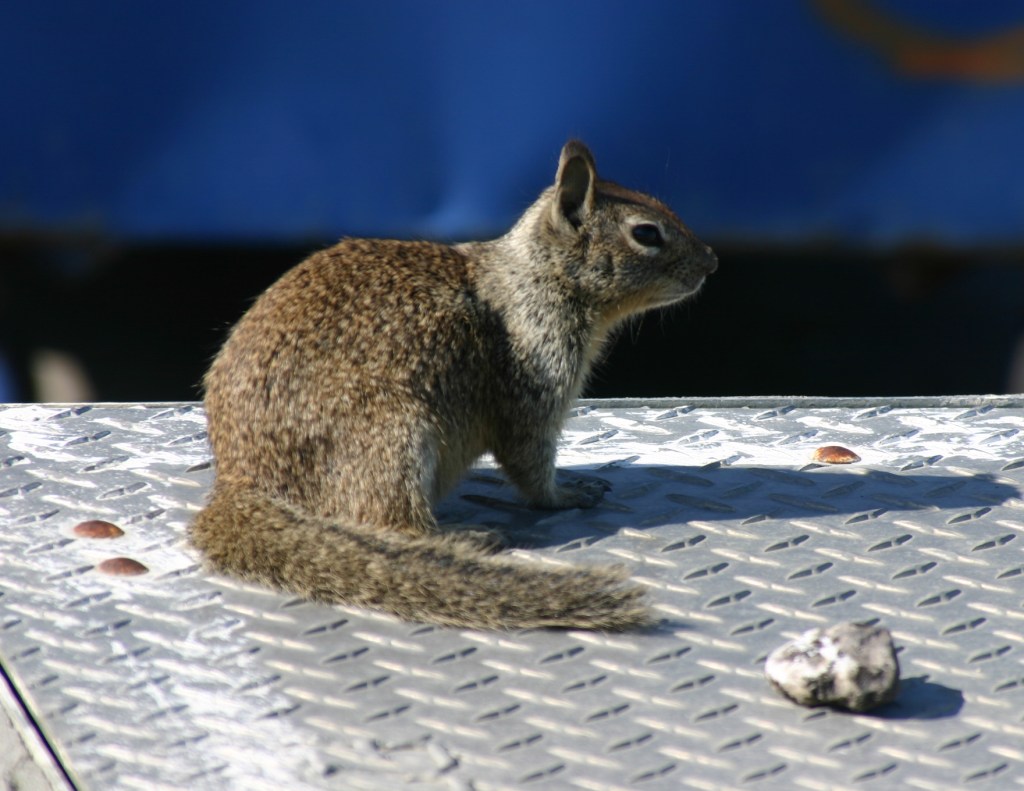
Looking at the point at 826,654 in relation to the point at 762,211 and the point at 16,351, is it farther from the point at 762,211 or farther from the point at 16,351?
the point at 16,351

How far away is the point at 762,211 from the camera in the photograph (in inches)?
197

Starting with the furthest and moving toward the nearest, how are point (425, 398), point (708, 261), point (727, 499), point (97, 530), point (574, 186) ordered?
point (708, 261) → point (574, 186) → point (727, 499) → point (425, 398) → point (97, 530)

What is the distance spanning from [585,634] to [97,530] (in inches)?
41.2

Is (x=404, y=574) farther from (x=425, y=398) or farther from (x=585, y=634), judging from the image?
(x=425, y=398)

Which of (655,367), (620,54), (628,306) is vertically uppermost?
(620,54)

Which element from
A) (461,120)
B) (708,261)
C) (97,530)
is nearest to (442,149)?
(461,120)

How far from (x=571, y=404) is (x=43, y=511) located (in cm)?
117

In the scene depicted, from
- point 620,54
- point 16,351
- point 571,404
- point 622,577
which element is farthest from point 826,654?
point 16,351

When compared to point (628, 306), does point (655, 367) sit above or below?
below

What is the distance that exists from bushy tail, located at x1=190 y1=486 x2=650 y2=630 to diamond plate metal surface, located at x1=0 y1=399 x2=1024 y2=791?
0.04m

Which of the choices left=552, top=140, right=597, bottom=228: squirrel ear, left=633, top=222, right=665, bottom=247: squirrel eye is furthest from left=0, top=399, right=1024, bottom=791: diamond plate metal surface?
left=552, top=140, right=597, bottom=228: squirrel ear

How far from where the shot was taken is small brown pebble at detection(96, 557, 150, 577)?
9.39ft

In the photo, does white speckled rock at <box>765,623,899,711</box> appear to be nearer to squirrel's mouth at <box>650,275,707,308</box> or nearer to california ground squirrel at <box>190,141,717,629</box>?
california ground squirrel at <box>190,141,717,629</box>

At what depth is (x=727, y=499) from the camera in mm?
3293
